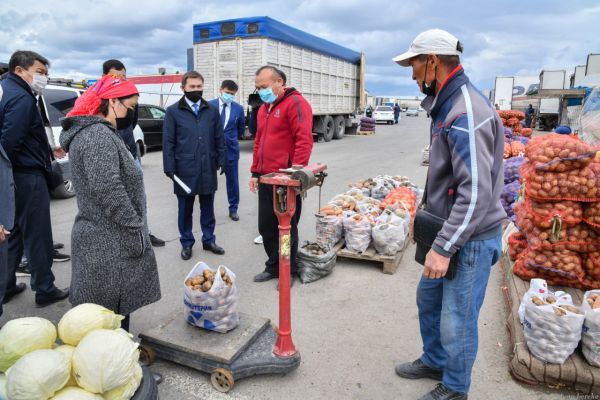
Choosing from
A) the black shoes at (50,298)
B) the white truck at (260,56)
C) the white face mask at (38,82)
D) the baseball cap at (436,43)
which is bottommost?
the black shoes at (50,298)

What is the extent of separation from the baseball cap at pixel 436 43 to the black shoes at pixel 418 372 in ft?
6.49

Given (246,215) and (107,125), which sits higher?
(107,125)

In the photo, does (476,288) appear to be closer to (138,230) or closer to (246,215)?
(138,230)

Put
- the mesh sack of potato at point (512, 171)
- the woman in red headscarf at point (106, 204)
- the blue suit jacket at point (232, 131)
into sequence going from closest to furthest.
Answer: the woman in red headscarf at point (106, 204) → the blue suit jacket at point (232, 131) → the mesh sack of potato at point (512, 171)

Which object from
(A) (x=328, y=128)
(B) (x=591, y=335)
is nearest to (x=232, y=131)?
(B) (x=591, y=335)

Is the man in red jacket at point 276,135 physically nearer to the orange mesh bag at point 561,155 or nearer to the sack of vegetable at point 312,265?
the sack of vegetable at point 312,265

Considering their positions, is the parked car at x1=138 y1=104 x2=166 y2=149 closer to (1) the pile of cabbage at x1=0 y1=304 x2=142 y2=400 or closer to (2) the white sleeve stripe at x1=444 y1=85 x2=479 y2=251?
(1) the pile of cabbage at x1=0 y1=304 x2=142 y2=400

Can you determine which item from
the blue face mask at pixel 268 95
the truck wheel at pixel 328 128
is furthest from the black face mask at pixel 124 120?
the truck wheel at pixel 328 128

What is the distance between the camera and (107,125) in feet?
8.07

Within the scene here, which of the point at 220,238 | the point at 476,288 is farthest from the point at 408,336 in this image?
the point at 220,238

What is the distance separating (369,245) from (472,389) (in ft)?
7.55

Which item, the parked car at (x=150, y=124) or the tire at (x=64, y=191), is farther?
the parked car at (x=150, y=124)

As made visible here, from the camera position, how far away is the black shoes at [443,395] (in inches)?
98.2

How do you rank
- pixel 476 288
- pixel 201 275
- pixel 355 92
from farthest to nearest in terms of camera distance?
pixel 355 92 → pixel 201 275 → pixel 476 288
